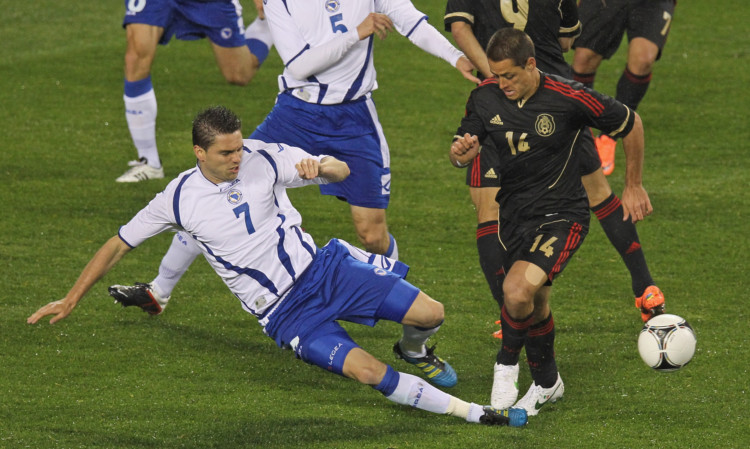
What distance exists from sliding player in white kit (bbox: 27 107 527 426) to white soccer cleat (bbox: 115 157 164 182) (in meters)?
3.76

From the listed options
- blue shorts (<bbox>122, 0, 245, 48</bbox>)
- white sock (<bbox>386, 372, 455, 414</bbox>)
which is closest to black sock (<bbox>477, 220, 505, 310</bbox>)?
white sock (<bbox>386, 372, 455, 414</bbox>)

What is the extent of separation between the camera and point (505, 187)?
5281mm

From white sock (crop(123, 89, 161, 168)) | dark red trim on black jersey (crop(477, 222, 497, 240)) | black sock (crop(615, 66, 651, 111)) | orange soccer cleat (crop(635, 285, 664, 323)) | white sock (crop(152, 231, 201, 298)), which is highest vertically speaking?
dark red trim on black jersey (crop(477, 222, 497, 240))

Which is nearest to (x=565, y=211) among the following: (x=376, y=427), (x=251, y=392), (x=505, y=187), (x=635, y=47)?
(x=505, y=187)

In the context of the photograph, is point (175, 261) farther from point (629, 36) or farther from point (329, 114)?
point (629, 36)

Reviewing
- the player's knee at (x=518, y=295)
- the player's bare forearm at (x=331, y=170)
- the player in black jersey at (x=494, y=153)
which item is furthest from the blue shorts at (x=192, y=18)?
the player's knee at (x=518, y=295)

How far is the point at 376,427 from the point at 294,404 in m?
0.50

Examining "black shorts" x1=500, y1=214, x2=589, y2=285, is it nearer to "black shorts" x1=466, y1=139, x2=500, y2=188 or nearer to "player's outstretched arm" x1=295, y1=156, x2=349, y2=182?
"black shorts" x1=466, y1=139, x2=500, y2=188

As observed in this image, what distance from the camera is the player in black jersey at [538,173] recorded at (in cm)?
506

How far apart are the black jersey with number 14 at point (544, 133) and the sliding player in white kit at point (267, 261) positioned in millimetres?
697

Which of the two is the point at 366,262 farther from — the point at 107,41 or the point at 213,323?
the point at 107,41

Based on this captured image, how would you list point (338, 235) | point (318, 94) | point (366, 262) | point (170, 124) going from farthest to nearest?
point (170, 124), point (338, 235), point (318, 94), point (366, 262)

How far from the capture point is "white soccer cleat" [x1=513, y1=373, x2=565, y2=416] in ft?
17.0

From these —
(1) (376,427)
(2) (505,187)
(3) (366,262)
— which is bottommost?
(1) (376,427)
